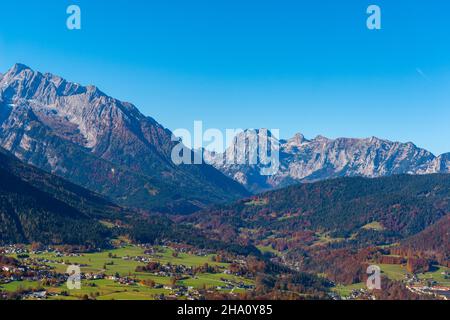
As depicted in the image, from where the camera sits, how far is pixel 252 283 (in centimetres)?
19525
